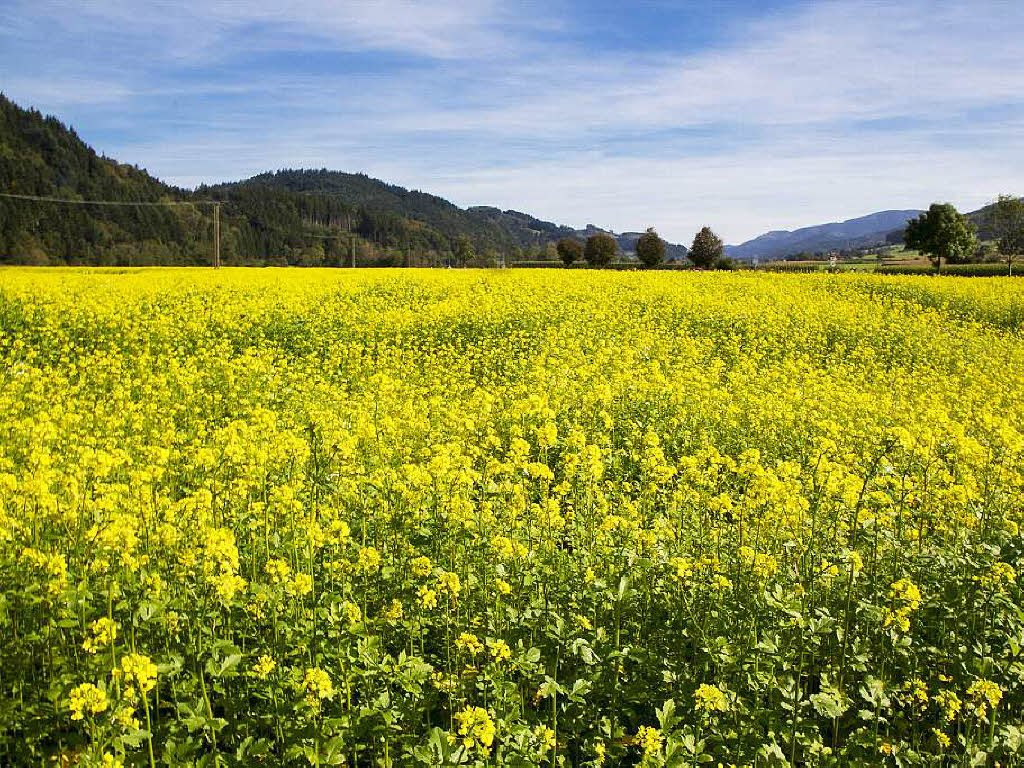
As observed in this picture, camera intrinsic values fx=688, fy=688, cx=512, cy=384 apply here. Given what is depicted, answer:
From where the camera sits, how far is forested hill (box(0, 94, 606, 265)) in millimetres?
96938

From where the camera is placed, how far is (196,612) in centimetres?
392

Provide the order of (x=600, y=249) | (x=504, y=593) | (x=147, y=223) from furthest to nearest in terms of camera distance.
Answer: (x=147, y=223)
(x=600, y=249)
(x=504, y=593)

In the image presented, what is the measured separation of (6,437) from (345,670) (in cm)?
643

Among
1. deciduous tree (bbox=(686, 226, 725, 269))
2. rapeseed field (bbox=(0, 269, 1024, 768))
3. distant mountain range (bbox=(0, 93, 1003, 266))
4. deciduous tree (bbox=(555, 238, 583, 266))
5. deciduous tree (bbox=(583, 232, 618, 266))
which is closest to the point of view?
rapeseed field (bbox=(0, 269, 1024, 768))

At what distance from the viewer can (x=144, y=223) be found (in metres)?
113

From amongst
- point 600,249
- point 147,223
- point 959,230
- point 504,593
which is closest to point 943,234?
point 959,230

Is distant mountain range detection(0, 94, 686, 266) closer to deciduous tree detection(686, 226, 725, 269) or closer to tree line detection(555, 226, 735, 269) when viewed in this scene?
tree line detection(555, 226, 735, 269)

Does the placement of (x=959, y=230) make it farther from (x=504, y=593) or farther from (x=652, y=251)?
(x=504, y=593)

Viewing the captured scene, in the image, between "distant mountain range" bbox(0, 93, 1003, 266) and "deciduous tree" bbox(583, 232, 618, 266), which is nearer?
"deciduous tree" bbox(583, 232, 618, 266)

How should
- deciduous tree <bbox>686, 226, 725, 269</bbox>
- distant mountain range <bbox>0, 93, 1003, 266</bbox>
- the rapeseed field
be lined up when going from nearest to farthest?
the rapeseed field
deciduous tree <bbox>686, 226, 725, 269</bbox>
distant mountain range <bbox>0, 93, 1003, 266</bbox>

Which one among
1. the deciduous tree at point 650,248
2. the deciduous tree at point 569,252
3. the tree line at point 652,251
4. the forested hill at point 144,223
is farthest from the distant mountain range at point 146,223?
the deciduous tree at point 650,248

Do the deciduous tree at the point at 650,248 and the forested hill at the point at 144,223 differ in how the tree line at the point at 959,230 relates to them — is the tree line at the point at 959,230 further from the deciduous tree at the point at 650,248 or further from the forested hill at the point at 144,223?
the forested hill at the point at 144,223

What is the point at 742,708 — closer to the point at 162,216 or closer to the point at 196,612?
the point at 196,612

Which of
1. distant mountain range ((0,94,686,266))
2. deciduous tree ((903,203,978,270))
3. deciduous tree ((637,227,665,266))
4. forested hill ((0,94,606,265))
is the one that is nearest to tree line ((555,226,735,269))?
deciduous tree ((637,227,665,266))
